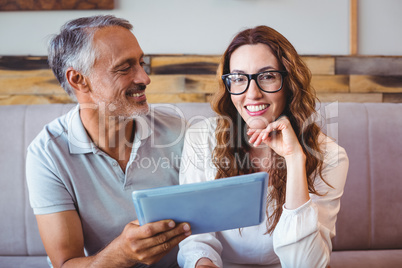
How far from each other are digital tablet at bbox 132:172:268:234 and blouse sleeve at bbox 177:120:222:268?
236 millimetres

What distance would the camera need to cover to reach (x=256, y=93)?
1.24 m

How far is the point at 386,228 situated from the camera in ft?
5.57

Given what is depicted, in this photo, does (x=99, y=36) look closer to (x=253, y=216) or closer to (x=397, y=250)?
(x=253, y=216)

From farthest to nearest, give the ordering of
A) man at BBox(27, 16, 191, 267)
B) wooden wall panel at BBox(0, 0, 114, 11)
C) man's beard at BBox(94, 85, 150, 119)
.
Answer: wooden wall panel at BBox(0, 0, 114, 11) < man's beard at BBox(94, 85, 150, 119) < man at BBox(27, 16, 191, 267)

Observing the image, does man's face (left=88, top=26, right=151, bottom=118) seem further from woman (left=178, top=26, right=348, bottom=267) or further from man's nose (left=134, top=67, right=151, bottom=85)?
woman (left=178, top=26, right=348, bottom=267)

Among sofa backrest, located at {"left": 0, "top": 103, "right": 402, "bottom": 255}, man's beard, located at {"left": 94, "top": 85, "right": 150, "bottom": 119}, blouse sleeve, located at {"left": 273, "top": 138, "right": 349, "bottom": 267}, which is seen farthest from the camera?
sofa backrest, located at {"left": 0, "top": 103, "right": 402, "bottom": 255}

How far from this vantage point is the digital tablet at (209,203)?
875mm

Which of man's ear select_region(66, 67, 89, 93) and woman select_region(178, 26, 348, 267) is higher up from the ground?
man's ear select_region(66, 67, 89, 93)

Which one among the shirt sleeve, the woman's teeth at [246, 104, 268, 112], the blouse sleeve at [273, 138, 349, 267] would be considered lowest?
the blouse sleeve at [273, 138, 349, 267]

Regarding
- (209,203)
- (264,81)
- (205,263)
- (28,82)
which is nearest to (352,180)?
(264,81)

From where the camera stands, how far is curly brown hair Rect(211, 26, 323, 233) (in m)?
1.27

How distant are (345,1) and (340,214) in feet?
3.88

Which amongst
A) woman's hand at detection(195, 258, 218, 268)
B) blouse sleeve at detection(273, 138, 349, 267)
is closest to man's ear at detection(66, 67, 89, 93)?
woman's hand at detection(195, 258, 218, 268)

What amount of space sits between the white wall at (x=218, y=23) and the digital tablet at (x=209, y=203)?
1284 mm
